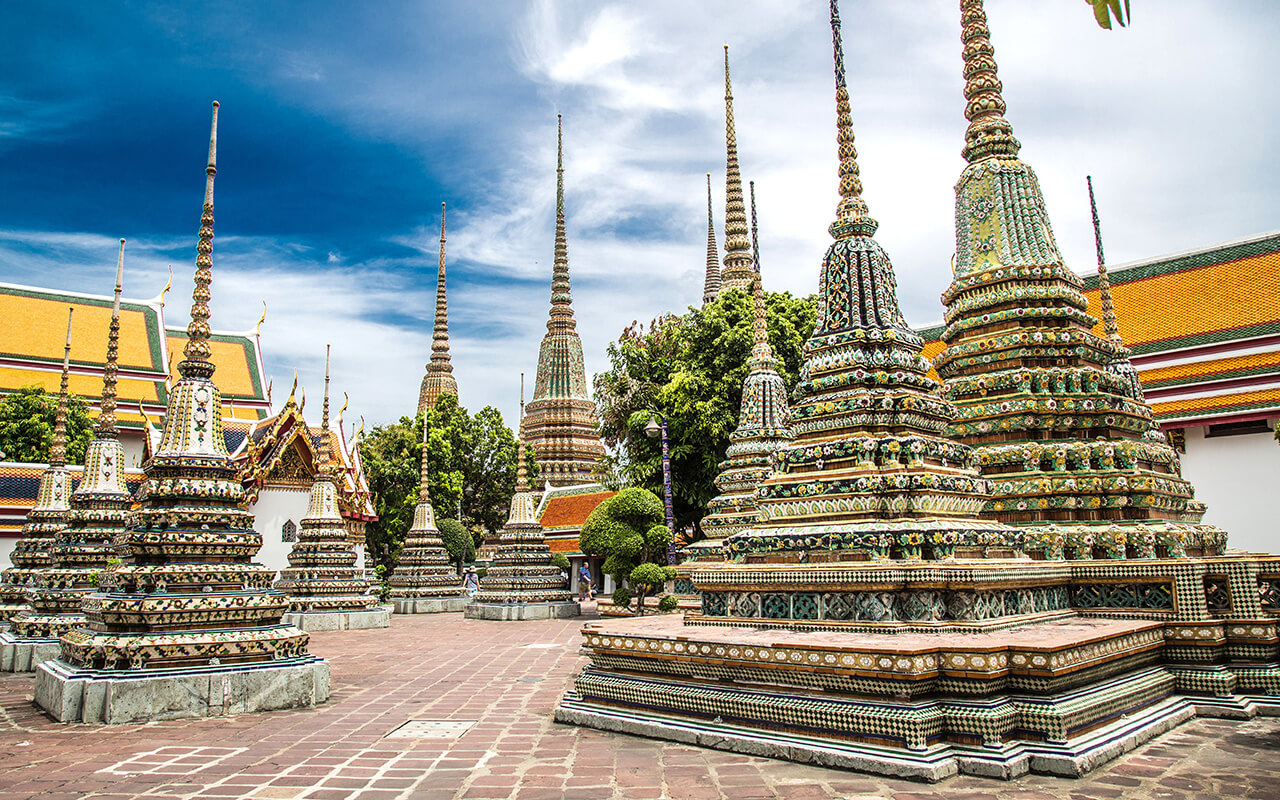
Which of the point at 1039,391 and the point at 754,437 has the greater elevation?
the point at 754,437

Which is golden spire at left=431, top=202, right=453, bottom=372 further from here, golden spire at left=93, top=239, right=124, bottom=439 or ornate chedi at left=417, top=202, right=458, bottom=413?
golden spire at left=93, top=239, right=124, bottom=439

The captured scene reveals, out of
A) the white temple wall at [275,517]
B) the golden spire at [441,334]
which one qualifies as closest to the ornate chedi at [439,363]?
the golden spire at [441,334]

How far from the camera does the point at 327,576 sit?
818 inches

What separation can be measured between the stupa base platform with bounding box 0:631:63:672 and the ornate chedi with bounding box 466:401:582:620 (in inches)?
447

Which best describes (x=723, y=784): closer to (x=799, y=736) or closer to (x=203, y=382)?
(x=799, y=736)

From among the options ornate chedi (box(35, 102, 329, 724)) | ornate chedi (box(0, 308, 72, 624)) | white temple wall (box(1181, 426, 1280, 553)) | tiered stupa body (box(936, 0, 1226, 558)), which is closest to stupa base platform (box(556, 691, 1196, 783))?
tiered stupa body (box(936, 0, 1226, 558))

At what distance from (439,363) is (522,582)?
36.5 metres

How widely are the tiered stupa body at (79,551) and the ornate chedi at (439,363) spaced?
41896 mm

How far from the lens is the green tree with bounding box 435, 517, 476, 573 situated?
36.6 metres

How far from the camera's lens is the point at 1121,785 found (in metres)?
4.46

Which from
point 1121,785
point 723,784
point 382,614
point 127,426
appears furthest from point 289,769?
point 127,426

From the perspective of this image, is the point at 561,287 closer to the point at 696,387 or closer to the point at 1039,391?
the point at 696,387

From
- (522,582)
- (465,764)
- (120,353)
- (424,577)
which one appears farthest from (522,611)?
(120,353)

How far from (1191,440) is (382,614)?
20.3 m
